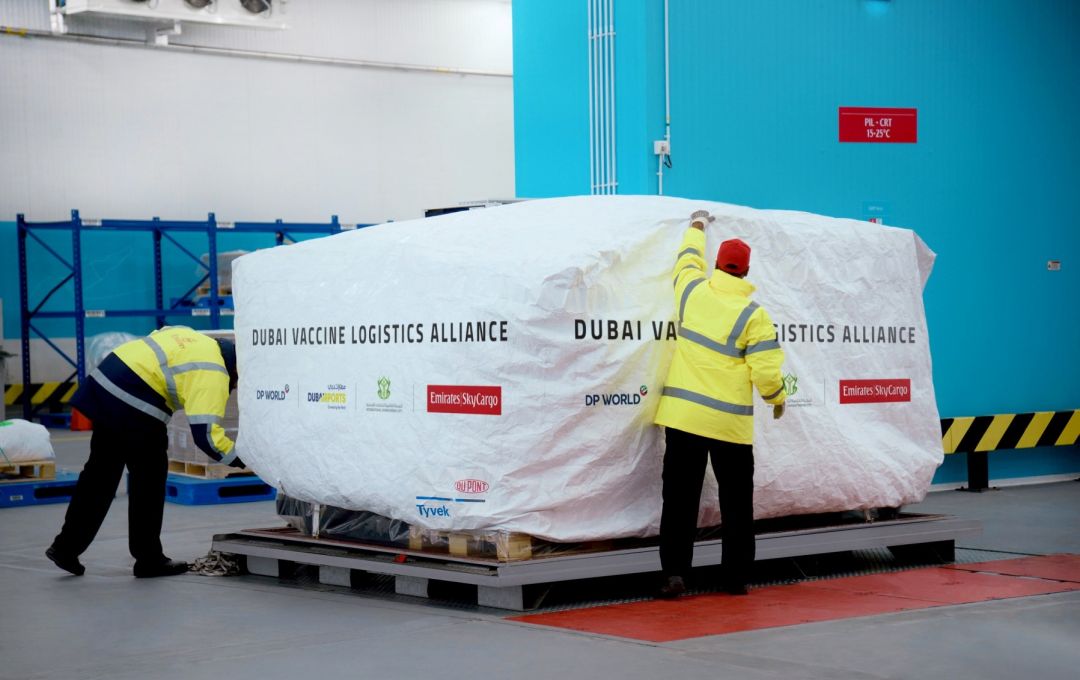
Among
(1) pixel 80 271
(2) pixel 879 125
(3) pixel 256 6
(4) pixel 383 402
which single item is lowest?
(4) pixel 383 402

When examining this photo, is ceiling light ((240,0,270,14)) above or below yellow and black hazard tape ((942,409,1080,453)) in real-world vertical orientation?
above

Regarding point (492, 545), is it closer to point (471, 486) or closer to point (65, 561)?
point (471, 486)

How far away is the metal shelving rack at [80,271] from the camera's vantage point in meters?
17.1

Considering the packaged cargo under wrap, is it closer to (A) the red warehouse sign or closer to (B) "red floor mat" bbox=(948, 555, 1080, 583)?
(B) "red floor mat" bbox=(948, 555, 1080, 583)

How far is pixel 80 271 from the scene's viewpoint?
1702cm

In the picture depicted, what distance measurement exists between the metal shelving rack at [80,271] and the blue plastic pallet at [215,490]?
6788 mm

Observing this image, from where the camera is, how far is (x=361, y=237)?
6.95 m

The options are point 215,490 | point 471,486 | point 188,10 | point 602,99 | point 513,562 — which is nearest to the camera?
point 513,562

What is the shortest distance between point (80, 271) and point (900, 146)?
35.4ft

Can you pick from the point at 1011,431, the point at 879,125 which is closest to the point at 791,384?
the point at 879,125

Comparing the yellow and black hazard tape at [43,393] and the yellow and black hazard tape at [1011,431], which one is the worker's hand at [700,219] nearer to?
the yellow and black hazard tape at [1011,431]

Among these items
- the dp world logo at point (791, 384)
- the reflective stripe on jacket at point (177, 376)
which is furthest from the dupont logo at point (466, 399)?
the dp world logo at point (791, 384)

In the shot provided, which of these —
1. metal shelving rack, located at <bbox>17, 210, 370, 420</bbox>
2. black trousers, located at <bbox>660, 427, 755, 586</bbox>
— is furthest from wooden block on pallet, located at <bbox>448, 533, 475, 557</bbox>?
metal shelving rack, located at <bbox>17, 210, 370, 420</bbox>

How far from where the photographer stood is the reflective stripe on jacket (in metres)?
7.23
